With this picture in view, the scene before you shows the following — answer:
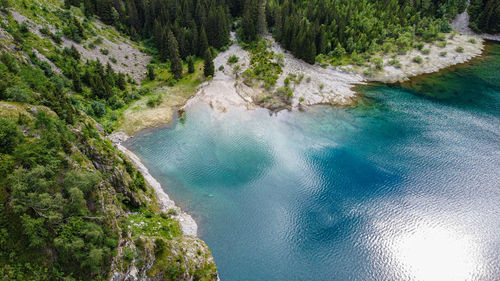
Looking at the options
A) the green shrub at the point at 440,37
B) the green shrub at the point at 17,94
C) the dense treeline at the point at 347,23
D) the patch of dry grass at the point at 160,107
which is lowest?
the patch of dry grass at the point at 160,107

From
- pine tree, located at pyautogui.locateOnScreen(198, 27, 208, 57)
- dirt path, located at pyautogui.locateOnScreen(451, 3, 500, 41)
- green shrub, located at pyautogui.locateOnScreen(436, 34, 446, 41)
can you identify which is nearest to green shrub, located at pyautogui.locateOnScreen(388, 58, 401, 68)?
green shrub, located at pyautogui.locateOnScreen(436, 34, 446, 41)

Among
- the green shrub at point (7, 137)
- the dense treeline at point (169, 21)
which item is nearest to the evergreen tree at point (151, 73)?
the dense treeline at point (169, 21)

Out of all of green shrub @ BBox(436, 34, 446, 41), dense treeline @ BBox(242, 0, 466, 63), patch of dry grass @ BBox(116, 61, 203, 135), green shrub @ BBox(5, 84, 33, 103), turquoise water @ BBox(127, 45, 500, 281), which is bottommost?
turquoise water @ BBox(127, 45, 500, 281)

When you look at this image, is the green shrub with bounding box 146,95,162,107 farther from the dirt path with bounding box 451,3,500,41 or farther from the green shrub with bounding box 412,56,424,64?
the dirt path with bounding box 451,3,500,41

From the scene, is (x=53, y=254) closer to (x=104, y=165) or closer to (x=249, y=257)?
(x=104, y=165)

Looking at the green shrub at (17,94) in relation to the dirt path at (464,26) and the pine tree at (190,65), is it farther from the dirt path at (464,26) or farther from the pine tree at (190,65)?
the dirt path at (464,26)

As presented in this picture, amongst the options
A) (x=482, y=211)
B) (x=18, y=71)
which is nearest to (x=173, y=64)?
(x=18, y=71)
